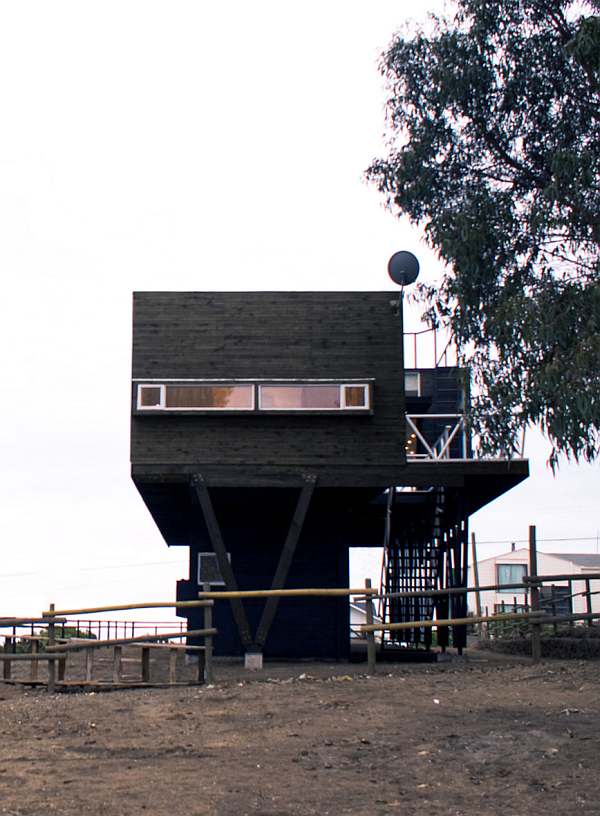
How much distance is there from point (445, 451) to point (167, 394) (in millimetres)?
5917

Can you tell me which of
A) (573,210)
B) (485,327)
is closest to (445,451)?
(485,327)

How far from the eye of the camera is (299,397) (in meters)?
18.2

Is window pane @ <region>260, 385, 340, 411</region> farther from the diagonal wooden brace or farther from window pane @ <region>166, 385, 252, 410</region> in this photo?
the diagonal wooden brace

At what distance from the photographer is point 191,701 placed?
11.7m

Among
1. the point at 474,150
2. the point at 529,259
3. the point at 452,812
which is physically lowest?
the point at 452,812

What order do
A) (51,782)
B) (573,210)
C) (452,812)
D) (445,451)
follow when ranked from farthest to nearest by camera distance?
(445,451) < (573,210) < (51,782) < (452,812)

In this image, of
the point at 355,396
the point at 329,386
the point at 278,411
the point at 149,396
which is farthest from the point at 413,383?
the point at 149,396

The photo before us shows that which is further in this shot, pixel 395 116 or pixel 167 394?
pixel 395 116

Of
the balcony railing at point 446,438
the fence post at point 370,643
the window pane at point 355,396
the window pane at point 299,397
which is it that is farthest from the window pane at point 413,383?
the fence post at point 370,643

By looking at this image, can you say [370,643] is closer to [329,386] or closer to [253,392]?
[329,386]

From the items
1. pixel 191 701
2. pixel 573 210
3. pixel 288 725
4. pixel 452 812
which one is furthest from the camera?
pixel 573 210

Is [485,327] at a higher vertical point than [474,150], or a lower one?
lower

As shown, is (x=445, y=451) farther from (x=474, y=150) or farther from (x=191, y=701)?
(x=191, y=701)

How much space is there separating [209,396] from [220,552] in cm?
310
